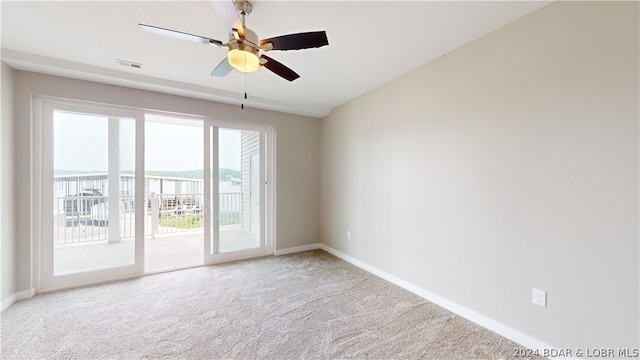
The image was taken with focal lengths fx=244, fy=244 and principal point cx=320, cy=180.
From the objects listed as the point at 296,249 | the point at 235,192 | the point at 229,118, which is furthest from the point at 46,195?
the point at 296,249

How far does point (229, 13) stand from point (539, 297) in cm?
296

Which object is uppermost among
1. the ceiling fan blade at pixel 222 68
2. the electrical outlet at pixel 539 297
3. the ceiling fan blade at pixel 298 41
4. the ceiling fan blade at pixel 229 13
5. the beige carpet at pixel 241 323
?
the ceiling fan blade at pixel 229 13

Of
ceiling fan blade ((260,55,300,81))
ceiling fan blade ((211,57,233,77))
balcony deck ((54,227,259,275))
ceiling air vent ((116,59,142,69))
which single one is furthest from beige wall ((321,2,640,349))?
ceiling air vent ((116,59,142,69))

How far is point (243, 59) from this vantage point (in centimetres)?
173

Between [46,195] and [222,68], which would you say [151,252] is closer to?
[46,195]

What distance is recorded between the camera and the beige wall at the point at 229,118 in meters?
2.65

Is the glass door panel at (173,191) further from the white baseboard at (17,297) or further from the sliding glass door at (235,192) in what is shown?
the white baseboard at (17,297)

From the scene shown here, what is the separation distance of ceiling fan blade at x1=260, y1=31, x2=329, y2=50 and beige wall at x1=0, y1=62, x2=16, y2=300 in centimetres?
291

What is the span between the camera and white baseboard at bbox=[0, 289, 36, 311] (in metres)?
2.44

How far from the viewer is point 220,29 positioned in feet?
6.81

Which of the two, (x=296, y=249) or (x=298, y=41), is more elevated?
(x=298, y=41)

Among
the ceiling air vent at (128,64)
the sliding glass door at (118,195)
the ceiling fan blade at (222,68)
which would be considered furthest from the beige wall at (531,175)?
the ceiling air vent at (128,64)

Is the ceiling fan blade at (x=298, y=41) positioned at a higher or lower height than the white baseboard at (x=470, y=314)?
higher

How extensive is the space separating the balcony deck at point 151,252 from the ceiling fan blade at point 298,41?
10.1 feet
